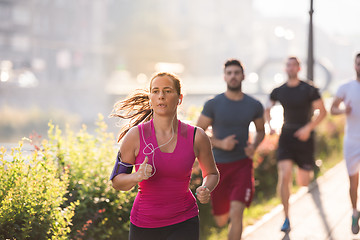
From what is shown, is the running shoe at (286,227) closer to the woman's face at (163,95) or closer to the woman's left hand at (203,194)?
the woman's left hand at (203,194)

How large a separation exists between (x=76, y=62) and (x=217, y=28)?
79.3m

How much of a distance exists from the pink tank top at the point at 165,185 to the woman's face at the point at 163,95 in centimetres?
15

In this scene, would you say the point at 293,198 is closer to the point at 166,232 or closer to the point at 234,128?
the point at 234,128

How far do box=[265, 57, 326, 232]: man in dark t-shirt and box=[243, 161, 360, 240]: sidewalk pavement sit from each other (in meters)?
0.30

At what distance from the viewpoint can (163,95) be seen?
3799 millimetres

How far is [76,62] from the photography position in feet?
270

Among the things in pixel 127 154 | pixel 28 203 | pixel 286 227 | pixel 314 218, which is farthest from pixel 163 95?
pixel 314 218

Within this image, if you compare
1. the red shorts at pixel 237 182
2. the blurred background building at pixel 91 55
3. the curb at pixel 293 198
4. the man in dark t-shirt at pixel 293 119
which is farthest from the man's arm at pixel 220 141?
the blurred background building at pixel 91 55

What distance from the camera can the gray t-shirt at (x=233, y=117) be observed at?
6512 mm

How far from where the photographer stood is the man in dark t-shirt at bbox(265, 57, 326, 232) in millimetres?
7938

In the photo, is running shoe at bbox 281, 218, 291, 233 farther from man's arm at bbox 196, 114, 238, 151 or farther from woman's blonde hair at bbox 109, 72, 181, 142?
woman's blonde hair at bbox 109, 72, 181, 142

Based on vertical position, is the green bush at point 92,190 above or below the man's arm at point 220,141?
below

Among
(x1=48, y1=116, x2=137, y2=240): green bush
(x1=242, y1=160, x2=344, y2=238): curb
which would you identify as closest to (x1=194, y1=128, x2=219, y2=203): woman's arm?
(x1=48, y1=116, x2=137, y2=240): green bush

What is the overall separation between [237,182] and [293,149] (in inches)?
78.4
